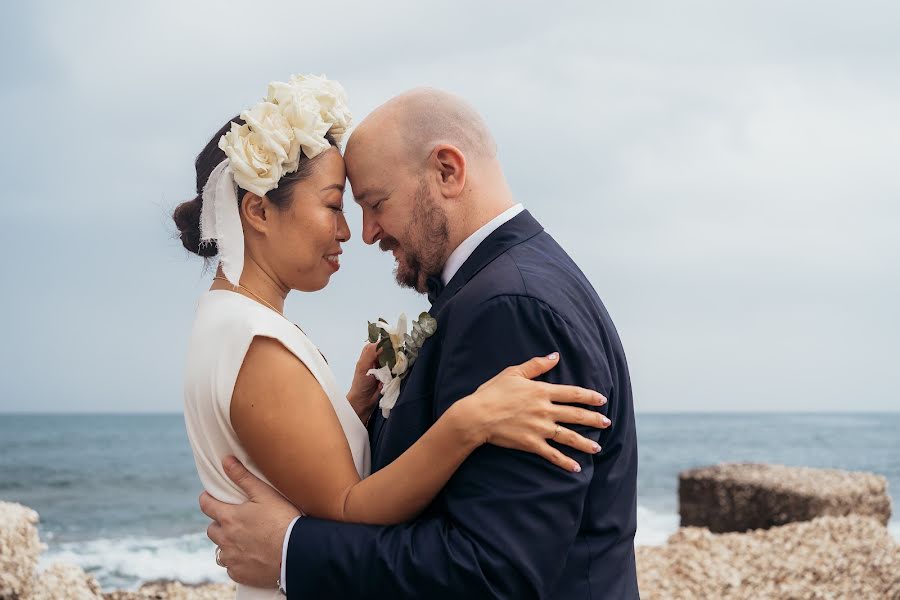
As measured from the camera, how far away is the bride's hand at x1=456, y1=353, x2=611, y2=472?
2367 mm

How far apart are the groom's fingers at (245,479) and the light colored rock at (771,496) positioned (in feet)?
33.3

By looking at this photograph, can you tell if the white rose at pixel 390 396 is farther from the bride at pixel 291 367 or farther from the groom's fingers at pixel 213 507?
the groom's fingers at pixel 213 507

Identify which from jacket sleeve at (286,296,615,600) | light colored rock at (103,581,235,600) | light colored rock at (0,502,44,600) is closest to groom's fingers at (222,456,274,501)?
jacket sleeve at (286,296,615,600)

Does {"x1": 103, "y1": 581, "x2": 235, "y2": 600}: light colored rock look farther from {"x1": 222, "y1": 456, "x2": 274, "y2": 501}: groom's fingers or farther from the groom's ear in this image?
the groom's ear

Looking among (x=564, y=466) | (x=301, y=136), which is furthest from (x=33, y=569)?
(x=564, y=466)

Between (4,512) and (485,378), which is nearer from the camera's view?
(485,378)

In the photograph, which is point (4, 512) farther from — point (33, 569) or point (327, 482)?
point (327, 482)

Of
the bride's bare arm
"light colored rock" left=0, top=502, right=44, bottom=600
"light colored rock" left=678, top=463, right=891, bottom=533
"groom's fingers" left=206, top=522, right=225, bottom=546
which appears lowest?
"light colored rock" left=678, top=463, right=891, bottom=533

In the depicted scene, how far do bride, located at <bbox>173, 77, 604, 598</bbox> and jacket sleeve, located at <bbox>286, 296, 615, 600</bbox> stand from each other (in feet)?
0.19

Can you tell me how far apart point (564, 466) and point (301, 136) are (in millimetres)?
1297

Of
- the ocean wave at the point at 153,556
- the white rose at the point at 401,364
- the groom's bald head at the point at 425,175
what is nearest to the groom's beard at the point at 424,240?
the groom's bald head at the point at 425,175

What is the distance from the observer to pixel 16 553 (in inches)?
254

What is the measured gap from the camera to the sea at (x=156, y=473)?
68.1 ft

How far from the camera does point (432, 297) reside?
3062mm
